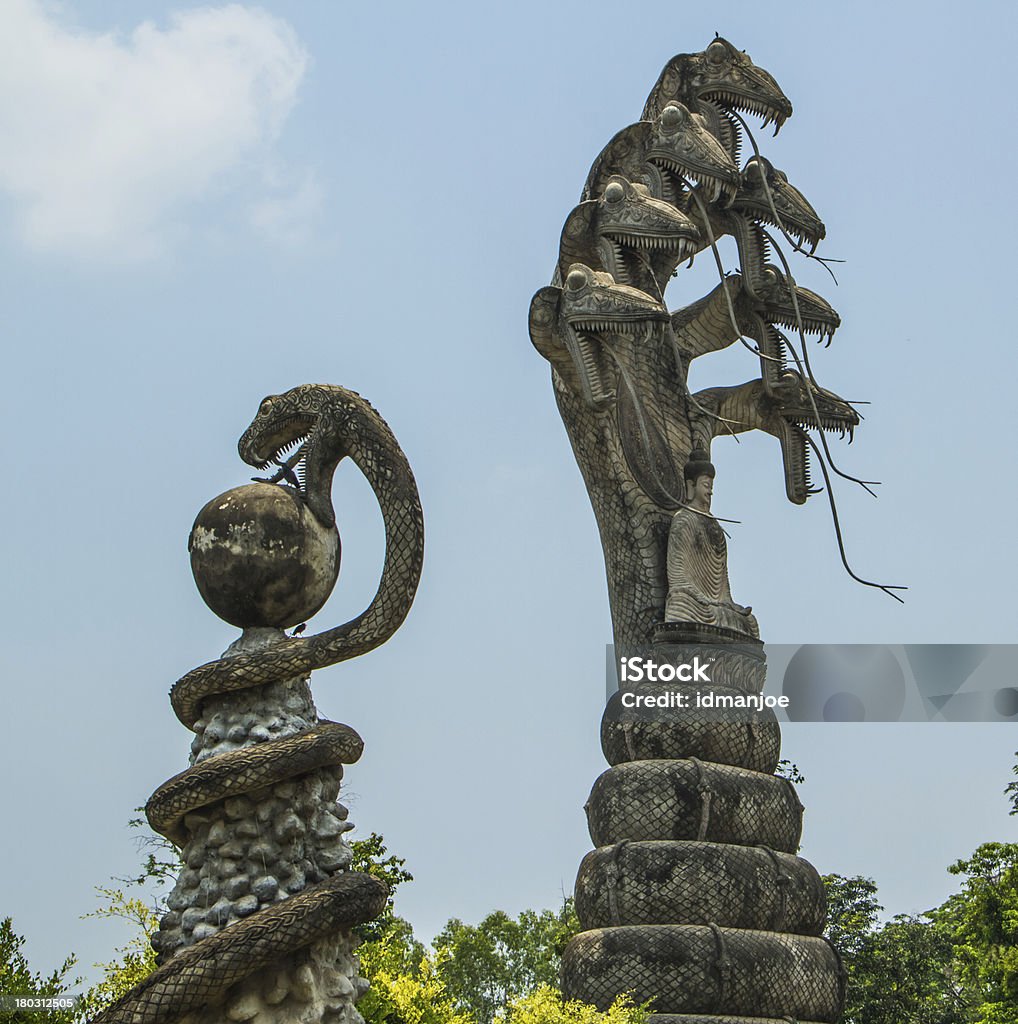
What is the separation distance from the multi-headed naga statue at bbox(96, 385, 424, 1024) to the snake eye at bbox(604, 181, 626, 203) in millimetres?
5944

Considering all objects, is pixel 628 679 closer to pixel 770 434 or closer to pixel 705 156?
pixel 770 434

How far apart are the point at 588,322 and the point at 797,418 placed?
2.14 m

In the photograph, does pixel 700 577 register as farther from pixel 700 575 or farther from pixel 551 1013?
pixel 551 1013

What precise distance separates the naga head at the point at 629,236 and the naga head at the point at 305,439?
18.7ft

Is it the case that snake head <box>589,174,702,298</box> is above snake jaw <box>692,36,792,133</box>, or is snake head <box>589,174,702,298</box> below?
below

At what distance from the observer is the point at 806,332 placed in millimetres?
13352

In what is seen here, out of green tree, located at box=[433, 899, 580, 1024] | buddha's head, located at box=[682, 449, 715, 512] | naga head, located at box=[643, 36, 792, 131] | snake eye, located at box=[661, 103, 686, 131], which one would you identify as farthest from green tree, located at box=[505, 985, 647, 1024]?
green tree, located at box=[433, 899, 580, 1024]

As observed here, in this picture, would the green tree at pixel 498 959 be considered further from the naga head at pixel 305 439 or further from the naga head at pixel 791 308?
the naga head at pixel 305 439

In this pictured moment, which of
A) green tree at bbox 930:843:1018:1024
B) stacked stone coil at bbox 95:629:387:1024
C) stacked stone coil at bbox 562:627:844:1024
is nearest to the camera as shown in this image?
stacked stone coil at bbox 95:629:387:1024

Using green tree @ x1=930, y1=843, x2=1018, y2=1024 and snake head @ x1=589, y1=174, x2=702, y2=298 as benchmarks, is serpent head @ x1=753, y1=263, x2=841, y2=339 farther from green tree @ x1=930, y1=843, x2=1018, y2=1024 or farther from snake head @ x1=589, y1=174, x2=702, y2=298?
green tree @ x1=930, y1=843, x2=1018, y2=1024

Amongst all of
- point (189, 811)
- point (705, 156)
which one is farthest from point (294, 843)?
point (705, 156)

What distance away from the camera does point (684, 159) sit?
1280 cm

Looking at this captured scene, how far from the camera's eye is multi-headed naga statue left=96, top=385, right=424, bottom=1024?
18.8 feet

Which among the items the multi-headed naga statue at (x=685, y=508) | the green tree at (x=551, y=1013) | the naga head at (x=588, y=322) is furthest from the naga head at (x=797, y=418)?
the green tree at (x=551, y=1013)
